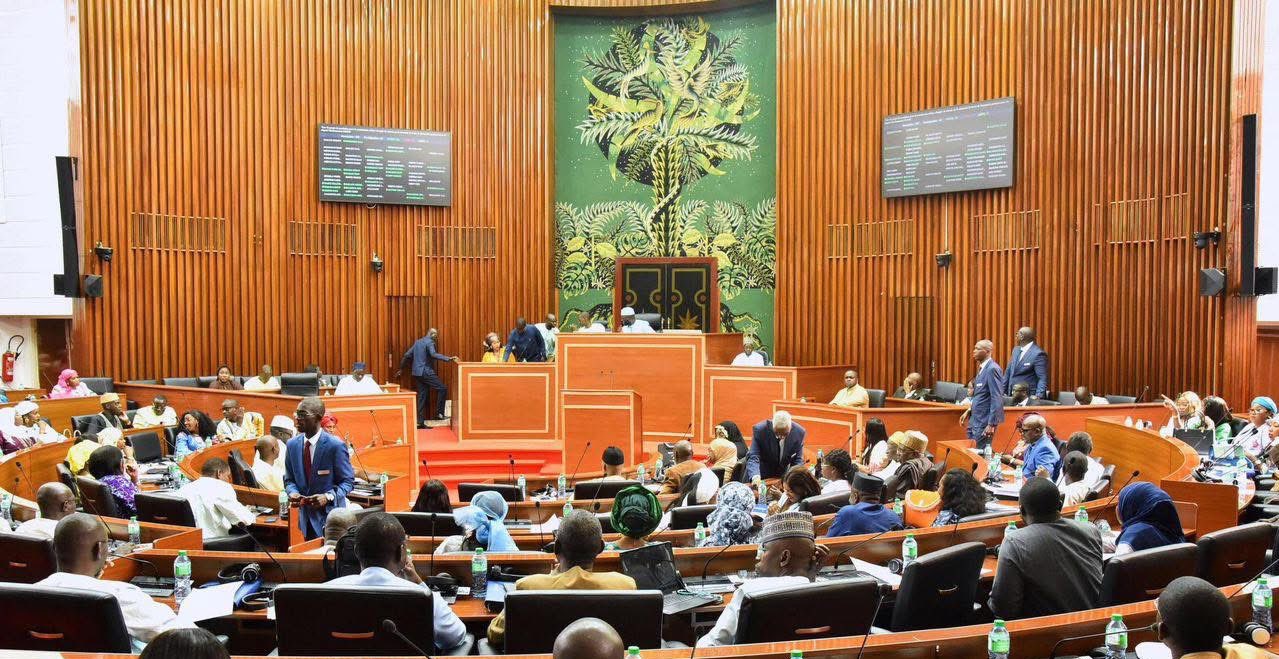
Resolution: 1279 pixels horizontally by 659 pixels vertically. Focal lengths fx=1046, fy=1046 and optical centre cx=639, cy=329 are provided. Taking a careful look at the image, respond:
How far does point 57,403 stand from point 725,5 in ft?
33.3

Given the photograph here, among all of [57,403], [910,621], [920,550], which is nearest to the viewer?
[910,621]

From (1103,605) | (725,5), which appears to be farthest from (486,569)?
(725,5)

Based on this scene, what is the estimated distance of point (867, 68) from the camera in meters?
13.9

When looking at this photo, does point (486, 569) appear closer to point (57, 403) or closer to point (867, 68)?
point (57, 403)

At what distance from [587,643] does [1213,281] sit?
10.1m

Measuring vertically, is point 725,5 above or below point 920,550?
above

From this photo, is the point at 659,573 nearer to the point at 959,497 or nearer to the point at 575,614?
the point at 575,614

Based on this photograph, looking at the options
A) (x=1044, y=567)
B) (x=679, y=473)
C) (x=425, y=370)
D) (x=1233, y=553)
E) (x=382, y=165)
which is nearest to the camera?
(x=1044, y=567)

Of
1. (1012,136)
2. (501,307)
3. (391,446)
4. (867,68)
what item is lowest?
(391,446)

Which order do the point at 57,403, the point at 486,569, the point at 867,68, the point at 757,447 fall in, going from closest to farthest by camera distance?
the point at 486,569 → the point at 757,447 → the point at 57,403 → the point at 867,68

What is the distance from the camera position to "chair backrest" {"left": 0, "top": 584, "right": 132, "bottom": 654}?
3156 mm

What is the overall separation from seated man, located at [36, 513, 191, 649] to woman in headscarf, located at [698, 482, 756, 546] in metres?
2.43

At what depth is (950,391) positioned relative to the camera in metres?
12.2

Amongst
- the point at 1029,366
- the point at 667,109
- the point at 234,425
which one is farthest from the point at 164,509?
the point at 667,109
